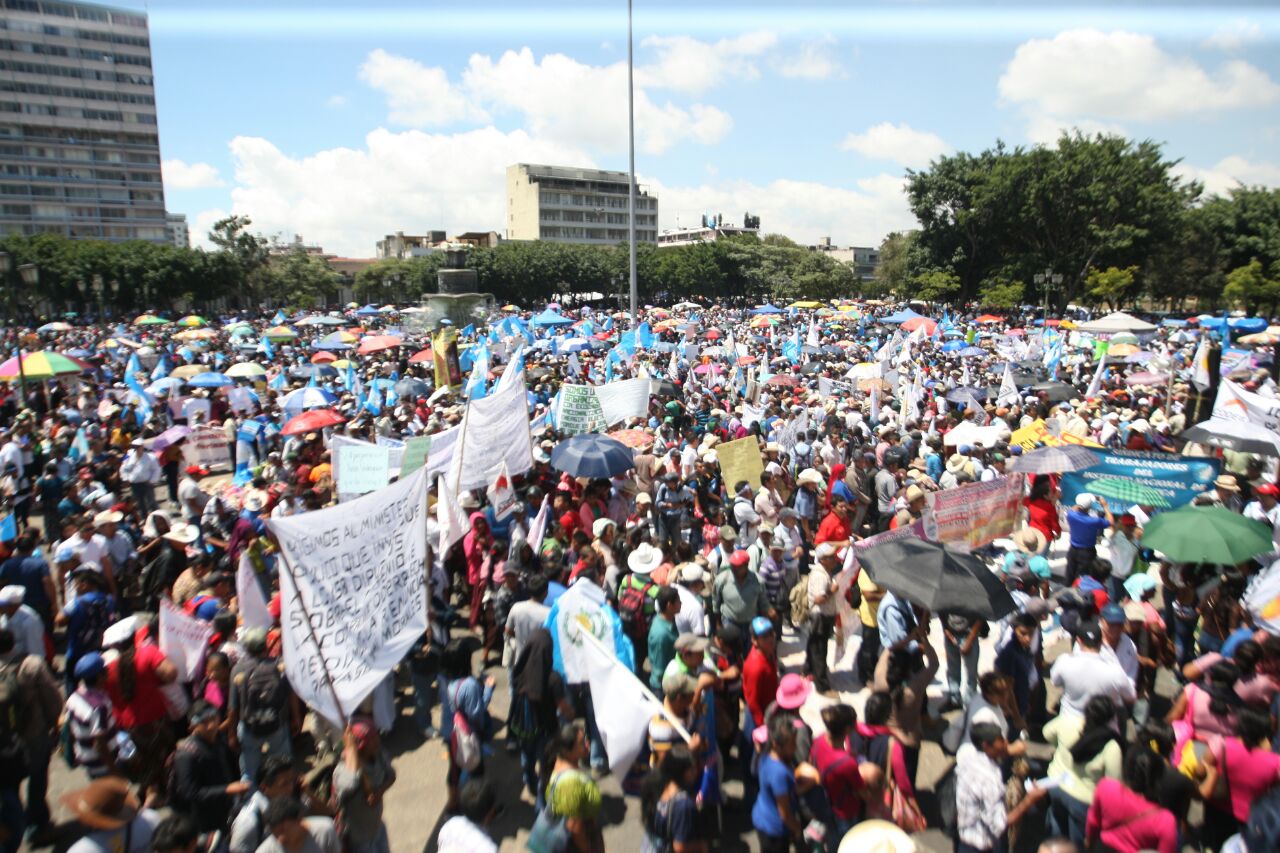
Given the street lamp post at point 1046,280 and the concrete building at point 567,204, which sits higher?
the concrete building at point 567,204

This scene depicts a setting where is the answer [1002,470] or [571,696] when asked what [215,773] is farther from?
[1002,470]

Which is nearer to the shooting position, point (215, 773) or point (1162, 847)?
point (1162, 847)

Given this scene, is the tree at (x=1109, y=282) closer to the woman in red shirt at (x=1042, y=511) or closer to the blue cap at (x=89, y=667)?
the woman in red shirt at (x=1042, y=511)

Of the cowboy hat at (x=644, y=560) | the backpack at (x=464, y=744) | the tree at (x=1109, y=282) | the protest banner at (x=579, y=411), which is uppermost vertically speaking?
the tree at (x=1109, y=282)

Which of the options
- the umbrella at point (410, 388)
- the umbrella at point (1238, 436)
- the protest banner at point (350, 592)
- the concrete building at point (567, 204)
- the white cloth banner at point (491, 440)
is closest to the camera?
the protest banner at point (350, 592)

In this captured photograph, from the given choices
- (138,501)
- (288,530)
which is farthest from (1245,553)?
(138,501)

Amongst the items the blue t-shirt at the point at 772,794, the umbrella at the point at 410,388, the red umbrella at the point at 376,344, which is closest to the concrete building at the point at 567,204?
the red umbrella at the point at 376,344

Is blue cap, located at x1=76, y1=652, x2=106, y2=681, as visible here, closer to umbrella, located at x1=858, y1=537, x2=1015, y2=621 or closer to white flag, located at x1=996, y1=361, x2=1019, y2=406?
umbrella, located at x1=858, y1=537, x2=1015, y2=621

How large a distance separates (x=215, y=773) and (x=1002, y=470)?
9.48 meters

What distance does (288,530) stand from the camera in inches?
181

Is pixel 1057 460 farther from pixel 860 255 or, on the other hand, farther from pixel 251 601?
pixel 860 255

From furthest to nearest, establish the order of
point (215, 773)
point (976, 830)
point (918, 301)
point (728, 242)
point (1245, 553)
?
point (728, 242) < point (918, 301) < point (1245, 553) < point (215, 773) < point (976, 830)

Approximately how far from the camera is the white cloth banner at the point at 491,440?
25.3ft

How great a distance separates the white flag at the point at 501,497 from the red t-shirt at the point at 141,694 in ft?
11.1
